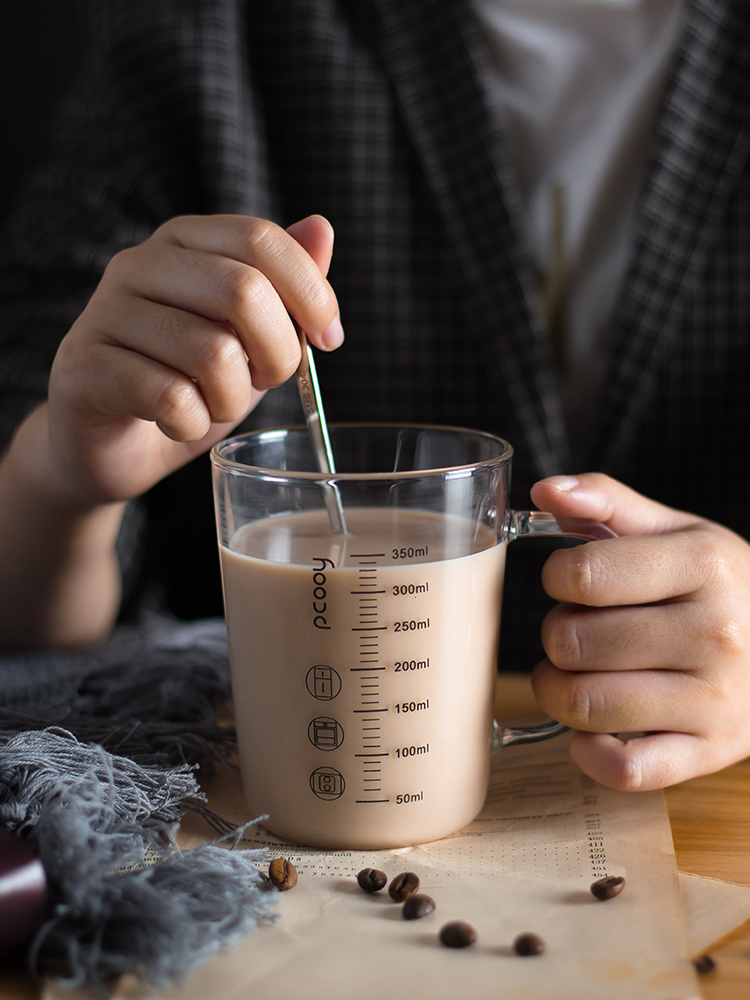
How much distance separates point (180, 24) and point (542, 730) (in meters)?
0.86

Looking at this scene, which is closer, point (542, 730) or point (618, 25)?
point (542, 730)

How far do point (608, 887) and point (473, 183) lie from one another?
74 cm

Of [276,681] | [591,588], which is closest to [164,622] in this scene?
[276,681]

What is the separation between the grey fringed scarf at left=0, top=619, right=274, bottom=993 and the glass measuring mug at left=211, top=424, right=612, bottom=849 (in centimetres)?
6

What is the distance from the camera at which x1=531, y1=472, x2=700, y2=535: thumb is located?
0.55 meters

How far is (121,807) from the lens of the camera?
0.50 meters

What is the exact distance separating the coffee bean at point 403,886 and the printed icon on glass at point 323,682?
0.34ft

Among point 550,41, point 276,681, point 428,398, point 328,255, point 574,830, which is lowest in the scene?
point 574,830

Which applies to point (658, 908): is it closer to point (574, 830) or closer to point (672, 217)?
point (574, 830)

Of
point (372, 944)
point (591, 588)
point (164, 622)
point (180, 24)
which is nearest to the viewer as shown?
point (372, 944)

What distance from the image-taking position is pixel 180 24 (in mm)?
986

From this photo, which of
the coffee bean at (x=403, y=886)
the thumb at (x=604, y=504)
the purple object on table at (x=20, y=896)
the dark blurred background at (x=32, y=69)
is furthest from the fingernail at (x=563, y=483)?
the dark blurred background at (x=32, y=69)

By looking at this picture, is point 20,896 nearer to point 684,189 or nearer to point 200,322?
point 200,322

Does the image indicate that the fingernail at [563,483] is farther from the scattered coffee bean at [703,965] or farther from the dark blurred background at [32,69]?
the dark blurred background at [32,69]
